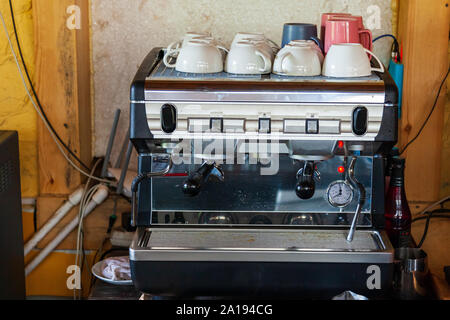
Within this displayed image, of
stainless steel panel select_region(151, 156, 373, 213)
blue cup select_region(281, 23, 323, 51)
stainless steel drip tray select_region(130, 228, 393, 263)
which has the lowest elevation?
stainless steel drip tray select_region(130, 228, 393, 263)

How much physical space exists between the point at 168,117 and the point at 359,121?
1.45 ft

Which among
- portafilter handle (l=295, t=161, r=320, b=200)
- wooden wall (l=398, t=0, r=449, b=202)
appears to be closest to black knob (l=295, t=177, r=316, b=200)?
portafilter handle (l=295, t=161, r=320, b=200)

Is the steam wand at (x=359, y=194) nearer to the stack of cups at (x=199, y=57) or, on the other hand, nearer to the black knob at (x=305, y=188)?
the black knob at (x=305, y=188)

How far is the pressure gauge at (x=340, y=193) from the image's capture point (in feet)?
5.21

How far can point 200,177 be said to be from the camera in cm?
149

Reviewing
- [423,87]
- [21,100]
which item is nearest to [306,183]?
[423,87]

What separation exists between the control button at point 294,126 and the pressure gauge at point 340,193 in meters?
0.19

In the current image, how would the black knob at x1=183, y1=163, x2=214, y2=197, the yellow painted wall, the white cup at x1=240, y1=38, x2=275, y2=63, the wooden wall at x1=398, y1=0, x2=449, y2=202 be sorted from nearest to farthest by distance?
the black knob at x1=183, y1=163, x2=214, y2=197, the white cup at x1=240, y1=38, x2=275, y2=63, the wooden wall at x1=398, y1=0, x2=449, y2=202, the yellow painted wall

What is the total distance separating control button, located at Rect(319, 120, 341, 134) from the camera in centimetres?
148

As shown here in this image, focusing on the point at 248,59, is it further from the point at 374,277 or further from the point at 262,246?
the point at 374,277

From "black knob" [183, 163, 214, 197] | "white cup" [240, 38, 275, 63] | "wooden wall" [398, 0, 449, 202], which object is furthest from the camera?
"wooden wall" [398, 0, 449, 202]

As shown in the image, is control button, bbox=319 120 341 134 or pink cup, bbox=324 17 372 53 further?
pink cup, bbox=324 17 372 53

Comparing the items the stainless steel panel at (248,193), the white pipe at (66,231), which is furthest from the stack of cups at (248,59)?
the white pipe at (66,231)

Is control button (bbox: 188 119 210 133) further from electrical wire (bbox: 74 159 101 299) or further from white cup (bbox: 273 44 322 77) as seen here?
electrical wire (bbox: 74 159 101 299)
